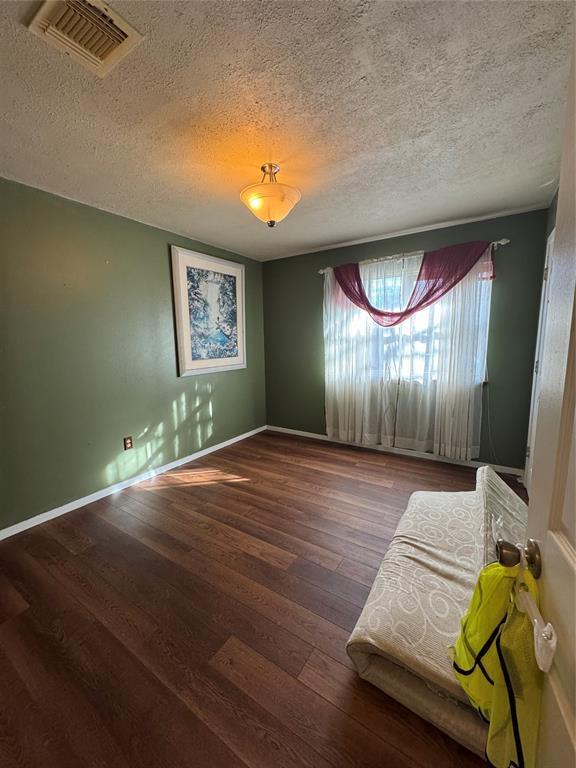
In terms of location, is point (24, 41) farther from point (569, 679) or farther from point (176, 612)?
point (176, 612)

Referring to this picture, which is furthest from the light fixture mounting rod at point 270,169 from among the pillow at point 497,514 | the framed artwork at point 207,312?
the pillow at point 497,514

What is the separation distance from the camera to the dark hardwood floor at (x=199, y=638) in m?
0.99

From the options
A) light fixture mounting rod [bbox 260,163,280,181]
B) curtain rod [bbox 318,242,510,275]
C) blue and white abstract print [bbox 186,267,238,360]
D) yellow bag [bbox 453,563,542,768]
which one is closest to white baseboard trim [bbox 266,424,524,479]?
blue and white abstract print [bbox 186,267,238,360]

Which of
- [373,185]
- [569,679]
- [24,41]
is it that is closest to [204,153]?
[24,41]

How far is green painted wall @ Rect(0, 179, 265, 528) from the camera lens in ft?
6.87

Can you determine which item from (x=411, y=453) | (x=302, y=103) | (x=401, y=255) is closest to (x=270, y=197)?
(x=302, y=103)

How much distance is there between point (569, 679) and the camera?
0.45 meters

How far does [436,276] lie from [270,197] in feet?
6.59

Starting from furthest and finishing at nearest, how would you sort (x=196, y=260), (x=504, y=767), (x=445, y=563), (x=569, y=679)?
(x=196, y=260)
(x=445, y=563)
(x=504, y=767)
(x=569, y=679)

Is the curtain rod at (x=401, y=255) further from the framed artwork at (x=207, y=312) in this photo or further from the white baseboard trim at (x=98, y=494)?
the white baseboard trim at (x=98, y=494)

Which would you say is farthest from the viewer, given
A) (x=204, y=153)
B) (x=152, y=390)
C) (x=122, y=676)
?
(x=152, y=390)

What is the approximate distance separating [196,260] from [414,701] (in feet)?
11.9

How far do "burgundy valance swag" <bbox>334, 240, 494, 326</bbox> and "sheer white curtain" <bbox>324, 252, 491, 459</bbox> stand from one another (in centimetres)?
7

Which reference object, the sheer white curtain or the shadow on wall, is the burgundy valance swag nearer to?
the sheer white curtain
